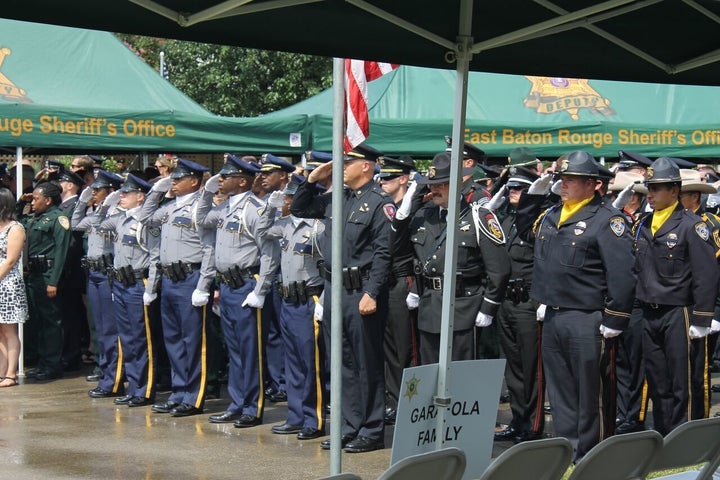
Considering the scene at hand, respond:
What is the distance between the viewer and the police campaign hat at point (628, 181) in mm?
9469

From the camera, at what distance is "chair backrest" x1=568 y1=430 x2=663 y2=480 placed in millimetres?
4043

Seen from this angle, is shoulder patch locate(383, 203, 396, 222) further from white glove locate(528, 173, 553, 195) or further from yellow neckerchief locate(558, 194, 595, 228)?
yellow neckerchief locate(558, 194, 595, 228)

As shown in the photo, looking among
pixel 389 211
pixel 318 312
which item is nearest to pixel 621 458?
pixel 389 211

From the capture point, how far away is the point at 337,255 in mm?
5723

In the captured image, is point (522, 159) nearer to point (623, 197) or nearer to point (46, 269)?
point (623, 197)

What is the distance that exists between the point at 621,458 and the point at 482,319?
3996 millimetres

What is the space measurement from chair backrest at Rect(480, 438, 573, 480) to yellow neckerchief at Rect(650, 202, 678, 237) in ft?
13.9

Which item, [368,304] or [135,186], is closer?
[368,304]

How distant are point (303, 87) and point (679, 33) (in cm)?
2101

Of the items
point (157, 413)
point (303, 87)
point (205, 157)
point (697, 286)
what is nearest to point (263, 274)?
point (157, 413)

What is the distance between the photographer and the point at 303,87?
2648 cm

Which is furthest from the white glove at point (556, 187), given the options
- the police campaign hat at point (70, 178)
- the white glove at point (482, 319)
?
the police campaign hat at point (70, 178)

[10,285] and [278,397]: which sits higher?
[10,285]

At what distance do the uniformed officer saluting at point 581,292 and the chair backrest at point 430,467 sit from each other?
3.53 meters
